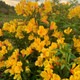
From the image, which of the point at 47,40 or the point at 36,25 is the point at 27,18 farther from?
the point at 47,40

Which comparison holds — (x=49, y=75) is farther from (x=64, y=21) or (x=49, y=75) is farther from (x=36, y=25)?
(x=64, y=21)

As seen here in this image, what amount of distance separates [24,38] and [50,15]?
65 cm

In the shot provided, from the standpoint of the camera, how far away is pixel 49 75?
46.0 inches

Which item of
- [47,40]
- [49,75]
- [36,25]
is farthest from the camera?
[36,25]

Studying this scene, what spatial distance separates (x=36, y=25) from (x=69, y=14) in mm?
727

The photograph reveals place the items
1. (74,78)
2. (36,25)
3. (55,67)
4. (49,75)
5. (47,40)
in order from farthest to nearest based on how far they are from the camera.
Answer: (36,25) < (47,40) < (55,67) < (49,75) < (74,78)

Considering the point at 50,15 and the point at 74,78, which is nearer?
the point at 74,78

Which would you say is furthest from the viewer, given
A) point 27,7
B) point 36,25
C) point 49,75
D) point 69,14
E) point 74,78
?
point 69,14

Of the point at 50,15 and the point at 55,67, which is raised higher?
the point at 50,15

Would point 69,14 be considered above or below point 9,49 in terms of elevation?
above

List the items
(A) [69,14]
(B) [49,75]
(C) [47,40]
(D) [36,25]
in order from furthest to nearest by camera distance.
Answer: (A) [69,14]
(D) [36,25]
(C) [47,40]
(B) [49,75]

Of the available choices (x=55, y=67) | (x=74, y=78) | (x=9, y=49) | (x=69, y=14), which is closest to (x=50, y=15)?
(x=69, y=14)

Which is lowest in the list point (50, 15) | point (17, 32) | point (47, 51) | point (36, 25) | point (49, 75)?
point (49, 75)

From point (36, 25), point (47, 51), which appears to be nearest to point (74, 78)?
point (47, 51)
